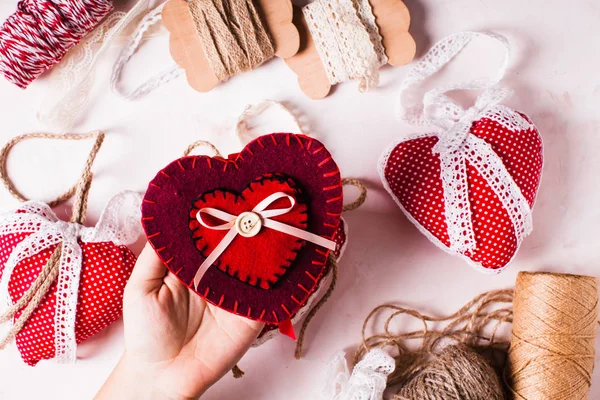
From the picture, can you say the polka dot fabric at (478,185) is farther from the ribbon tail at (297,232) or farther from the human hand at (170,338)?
the human hand at (170,338)

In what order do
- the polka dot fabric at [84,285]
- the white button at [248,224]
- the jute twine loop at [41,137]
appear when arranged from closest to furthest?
the white button at [248,224]
the polka dot fabric at [84,285]
the jute twine loop at [41,137]

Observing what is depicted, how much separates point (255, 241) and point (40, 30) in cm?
80

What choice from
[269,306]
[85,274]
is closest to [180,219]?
[269,306]

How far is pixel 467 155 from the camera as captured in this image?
1.24 metres

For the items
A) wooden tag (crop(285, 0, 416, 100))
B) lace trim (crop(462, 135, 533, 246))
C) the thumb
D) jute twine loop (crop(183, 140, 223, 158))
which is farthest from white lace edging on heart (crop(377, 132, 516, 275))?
the thumb

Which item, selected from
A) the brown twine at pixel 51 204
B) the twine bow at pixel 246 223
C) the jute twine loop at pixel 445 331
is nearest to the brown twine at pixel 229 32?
the brown twine at pixel 51 204

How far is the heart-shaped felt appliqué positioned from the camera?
100 centimetres

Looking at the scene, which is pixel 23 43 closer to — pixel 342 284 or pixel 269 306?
pixel 269 306

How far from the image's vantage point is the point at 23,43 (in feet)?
4.12

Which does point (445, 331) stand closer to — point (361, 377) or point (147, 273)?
point (361, 377)

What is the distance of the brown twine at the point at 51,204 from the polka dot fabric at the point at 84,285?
0.02 m

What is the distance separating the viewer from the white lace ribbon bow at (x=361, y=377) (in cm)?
124

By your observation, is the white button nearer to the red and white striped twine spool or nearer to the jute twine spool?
the jute twine spool

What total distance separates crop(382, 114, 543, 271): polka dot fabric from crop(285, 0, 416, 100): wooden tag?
0.24 metres
